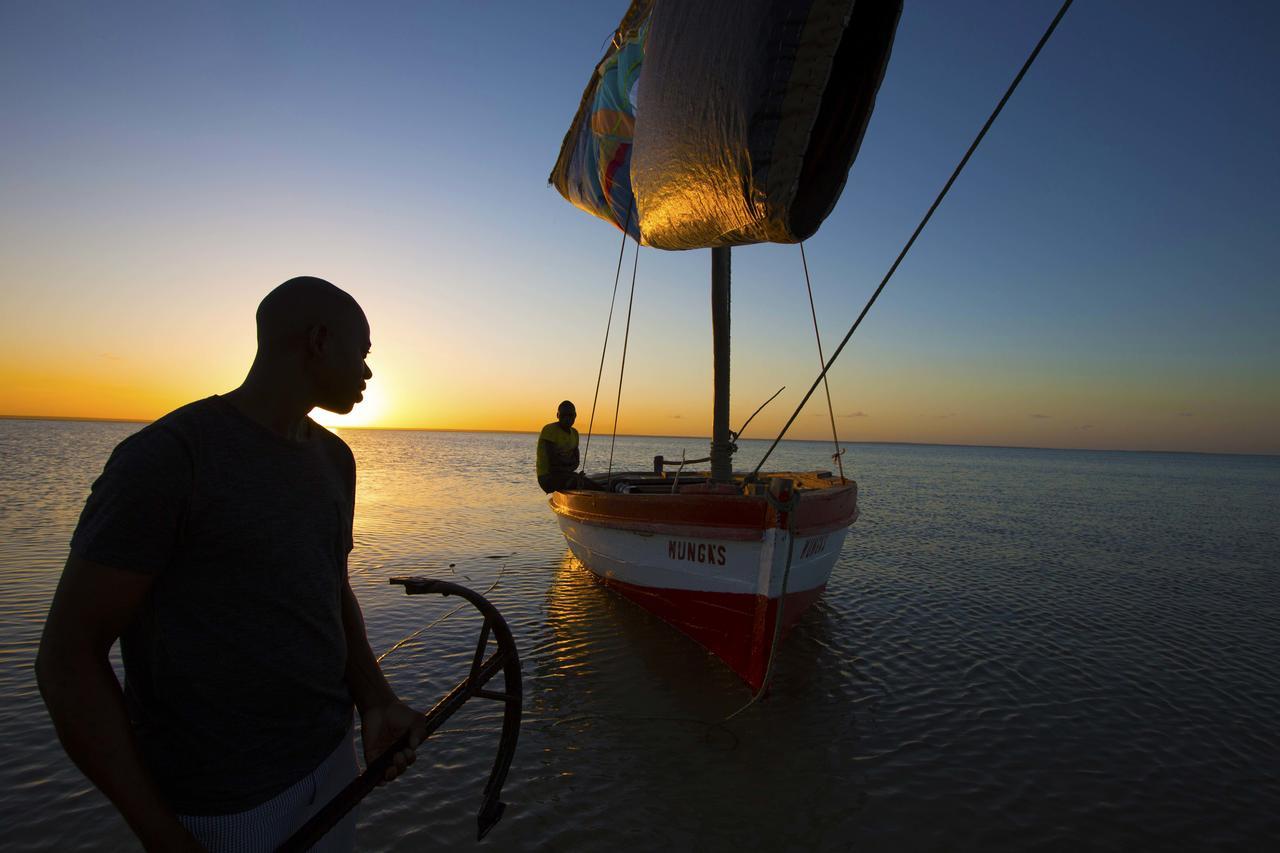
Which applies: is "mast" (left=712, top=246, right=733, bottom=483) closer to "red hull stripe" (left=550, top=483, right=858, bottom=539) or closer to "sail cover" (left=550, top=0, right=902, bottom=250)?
"red hull stripe" (left=550, top=483, right=858, bottom=539)

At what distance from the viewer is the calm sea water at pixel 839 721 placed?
4.63 metres

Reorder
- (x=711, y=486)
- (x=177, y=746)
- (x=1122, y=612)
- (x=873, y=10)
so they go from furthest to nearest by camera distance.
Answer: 1. (x=1122, y=612)
2. (x=711, y=486)
3. (x=873, y=10)
4. (x=177, y=746)

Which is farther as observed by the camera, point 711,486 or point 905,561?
point 905,561

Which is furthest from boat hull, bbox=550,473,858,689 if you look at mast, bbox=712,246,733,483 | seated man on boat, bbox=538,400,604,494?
seated man on boat, bbox=538,400,604,494

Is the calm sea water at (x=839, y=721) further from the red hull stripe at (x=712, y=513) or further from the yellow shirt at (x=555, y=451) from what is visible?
the yellow shirt at (x=555, y=451)

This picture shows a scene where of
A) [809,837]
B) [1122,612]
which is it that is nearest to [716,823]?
[809,837]

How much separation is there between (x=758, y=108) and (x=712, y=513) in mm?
5030

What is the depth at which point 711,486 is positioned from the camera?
836 cm

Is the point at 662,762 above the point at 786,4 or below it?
below

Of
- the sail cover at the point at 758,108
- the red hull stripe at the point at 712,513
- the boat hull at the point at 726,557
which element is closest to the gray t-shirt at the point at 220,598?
the sail cover at the point at 758,108

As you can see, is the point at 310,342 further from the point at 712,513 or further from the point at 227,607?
the point at 712,513

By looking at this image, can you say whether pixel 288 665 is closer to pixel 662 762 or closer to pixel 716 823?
pixel 716 823

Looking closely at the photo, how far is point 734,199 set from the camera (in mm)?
3184

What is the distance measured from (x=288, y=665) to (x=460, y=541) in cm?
1472
